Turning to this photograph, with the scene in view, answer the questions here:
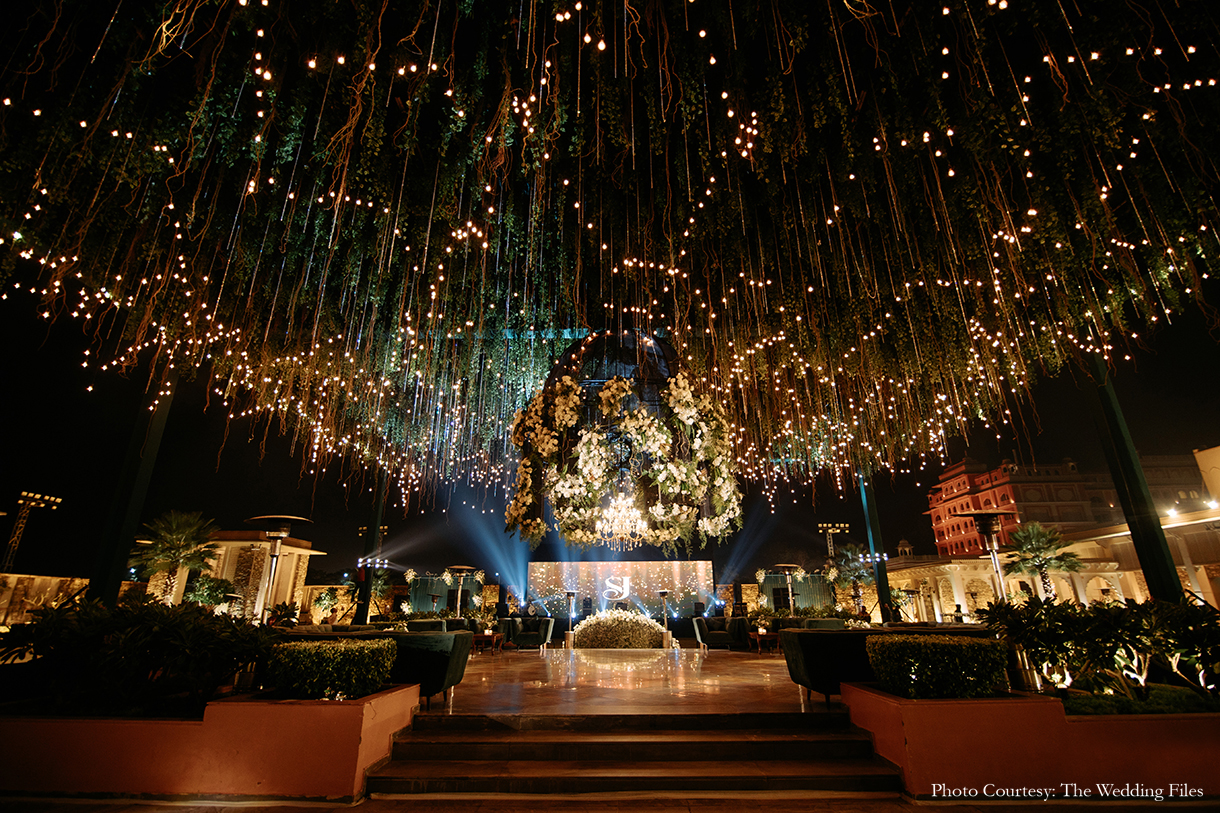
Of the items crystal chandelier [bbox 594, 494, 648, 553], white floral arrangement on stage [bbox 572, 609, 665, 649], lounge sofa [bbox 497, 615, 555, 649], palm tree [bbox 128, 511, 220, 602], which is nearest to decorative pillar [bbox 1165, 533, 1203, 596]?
white floral arrangement on stage [bbox 572, 609, 665, 649]

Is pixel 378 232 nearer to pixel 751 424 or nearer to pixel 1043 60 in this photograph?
pixel 1043 60

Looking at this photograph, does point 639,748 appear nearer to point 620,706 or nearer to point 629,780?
point 629,780

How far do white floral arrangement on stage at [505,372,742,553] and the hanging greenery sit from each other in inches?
69.6

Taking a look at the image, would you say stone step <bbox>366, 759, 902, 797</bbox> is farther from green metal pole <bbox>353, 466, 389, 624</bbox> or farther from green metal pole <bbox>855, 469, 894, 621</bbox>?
green metal pole <bbox>855, 469, 894, 621</bbox>

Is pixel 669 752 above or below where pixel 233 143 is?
below

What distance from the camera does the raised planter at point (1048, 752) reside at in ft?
10.6

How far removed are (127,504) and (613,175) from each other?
287 inches

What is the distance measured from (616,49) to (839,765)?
18.6 ft

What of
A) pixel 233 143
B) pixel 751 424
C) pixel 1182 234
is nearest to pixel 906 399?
pixel 751 424

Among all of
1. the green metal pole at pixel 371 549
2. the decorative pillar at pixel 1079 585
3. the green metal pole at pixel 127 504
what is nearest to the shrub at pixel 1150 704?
the green metal pole at pixel 127 504

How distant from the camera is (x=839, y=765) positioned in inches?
143

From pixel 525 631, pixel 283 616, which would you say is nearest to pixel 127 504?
pixel 283 616

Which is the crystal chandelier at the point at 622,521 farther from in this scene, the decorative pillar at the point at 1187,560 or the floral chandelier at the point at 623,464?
the decorative pillar at the point at 1187,560

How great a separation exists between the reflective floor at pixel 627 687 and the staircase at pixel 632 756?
20 cm
